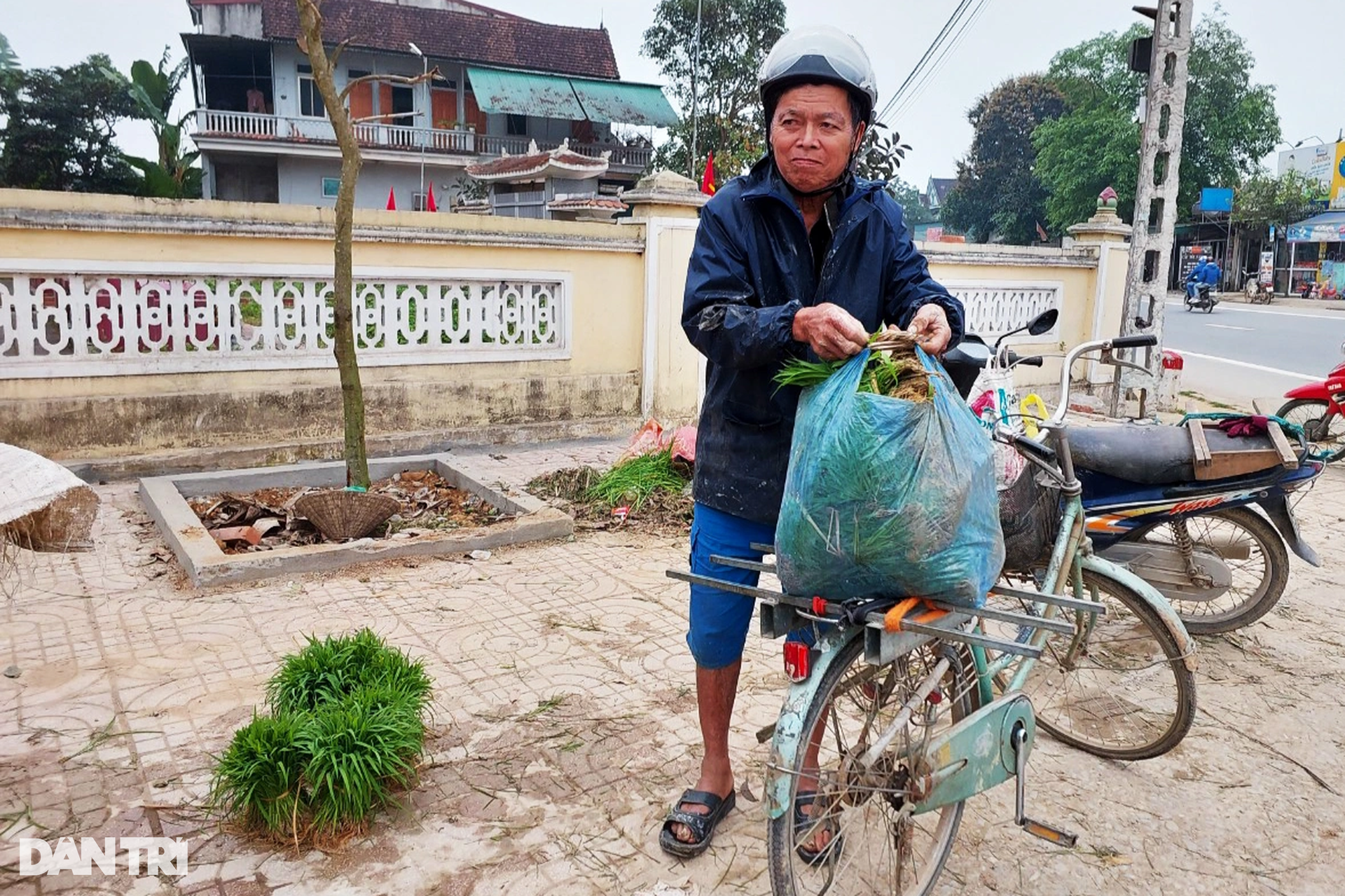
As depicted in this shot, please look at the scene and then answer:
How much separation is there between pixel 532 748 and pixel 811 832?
3.73 ft

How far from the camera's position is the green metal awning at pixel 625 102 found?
3158 centimetres

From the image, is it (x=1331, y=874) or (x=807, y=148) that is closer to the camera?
(x=807, y=148)

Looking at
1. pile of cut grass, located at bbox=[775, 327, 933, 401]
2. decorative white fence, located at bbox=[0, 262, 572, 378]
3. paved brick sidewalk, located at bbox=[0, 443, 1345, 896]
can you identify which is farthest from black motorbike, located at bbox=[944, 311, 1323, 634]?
decorative white fence, located at bbox=[0, 262, 572, 378]

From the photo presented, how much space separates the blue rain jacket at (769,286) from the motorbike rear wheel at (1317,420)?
592cm

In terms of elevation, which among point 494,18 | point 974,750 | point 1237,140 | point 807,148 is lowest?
point 974,750

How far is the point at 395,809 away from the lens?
2.55 meters

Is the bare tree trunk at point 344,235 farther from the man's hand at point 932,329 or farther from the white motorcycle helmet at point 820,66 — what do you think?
the man's hand at point 932,329

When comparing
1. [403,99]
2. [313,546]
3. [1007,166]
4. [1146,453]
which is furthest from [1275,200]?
[313,546]

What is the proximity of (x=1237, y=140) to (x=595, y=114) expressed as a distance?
883 inches

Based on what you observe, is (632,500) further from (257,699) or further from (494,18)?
(494,18)

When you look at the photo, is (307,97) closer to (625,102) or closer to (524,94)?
(524,94)

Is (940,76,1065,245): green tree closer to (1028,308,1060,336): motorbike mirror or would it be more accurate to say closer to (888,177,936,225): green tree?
(888,177,936,225): green tree

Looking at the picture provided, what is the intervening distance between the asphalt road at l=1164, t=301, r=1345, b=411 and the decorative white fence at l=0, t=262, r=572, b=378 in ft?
27.1

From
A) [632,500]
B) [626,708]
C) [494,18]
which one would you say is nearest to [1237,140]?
[494,18]
